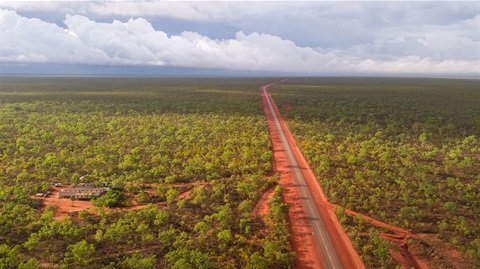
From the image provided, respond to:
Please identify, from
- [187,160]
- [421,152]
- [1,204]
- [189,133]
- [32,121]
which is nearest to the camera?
[1,204]

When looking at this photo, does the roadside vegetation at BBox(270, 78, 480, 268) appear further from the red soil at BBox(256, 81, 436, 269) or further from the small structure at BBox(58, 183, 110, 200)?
the small structure at BBox(58, 183, 110, 200)

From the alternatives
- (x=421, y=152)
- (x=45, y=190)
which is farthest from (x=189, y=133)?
(x=421, y=152)

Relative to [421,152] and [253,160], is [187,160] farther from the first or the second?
[421,152]

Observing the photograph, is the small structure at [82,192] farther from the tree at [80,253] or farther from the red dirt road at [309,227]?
the red dirt road at [309,227]

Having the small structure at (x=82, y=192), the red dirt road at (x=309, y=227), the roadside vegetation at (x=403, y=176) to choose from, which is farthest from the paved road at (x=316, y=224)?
the small structure at (x=82, y=192)

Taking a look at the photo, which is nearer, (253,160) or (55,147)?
(253,160)

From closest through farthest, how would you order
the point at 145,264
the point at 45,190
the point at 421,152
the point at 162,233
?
the point at 145,264, the point at 162,233, the point at 45,190, the point at 421,152

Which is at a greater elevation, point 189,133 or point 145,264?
point 189,133

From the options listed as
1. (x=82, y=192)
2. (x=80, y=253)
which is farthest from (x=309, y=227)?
(x=82, y=192)
